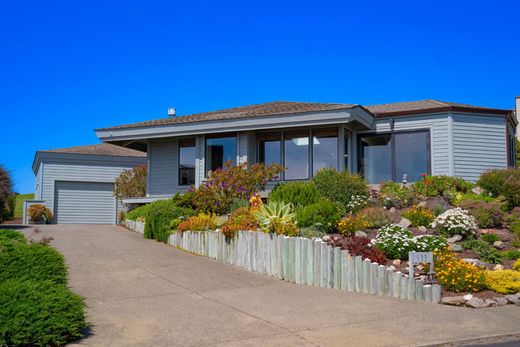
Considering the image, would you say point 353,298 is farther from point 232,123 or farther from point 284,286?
point 232,123

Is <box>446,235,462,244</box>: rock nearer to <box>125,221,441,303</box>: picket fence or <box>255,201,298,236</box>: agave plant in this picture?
<box>125,221,441,303</box>: picket fence

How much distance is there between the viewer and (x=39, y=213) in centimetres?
2652

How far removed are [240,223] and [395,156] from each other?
359 inches

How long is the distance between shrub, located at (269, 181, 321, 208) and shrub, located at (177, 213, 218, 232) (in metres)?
1.84

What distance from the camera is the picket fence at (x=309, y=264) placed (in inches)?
392

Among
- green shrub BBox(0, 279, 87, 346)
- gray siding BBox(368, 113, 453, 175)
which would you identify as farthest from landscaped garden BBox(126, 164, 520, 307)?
green shrub BBox(0, 279, 87, 346)

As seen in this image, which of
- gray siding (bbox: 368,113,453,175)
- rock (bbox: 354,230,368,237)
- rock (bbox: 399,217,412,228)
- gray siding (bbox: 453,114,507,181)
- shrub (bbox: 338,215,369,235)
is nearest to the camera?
rock (bbox: 354,230,368,237)

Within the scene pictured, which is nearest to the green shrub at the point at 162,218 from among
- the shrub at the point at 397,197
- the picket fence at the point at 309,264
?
the picket fence at the point at 309,264

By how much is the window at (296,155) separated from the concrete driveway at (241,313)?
8385mm

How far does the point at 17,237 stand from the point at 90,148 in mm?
20566

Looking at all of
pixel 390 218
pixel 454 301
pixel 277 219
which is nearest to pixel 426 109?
pixel 390 218

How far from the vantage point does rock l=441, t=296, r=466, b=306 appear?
31.2ft

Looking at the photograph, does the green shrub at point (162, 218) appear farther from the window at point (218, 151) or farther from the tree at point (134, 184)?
the tree at point (134, 184)

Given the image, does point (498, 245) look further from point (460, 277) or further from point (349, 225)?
point (349, 225)
